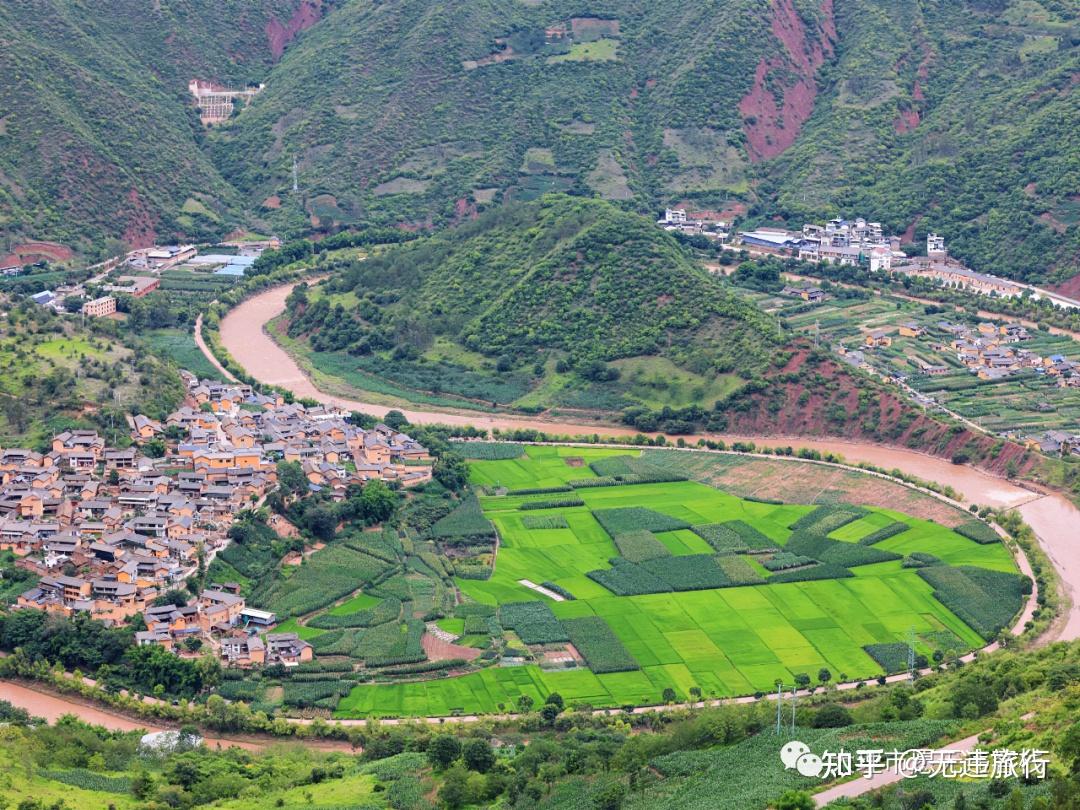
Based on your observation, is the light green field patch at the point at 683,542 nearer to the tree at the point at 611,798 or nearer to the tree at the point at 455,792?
the tree at the point at 455,792

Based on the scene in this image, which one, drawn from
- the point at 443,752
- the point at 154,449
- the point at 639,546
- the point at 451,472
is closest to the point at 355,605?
the point at 639,546

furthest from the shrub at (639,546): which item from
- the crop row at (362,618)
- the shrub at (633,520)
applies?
the crop row at (362,618)

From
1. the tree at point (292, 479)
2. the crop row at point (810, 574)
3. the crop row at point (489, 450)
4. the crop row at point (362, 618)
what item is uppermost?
the tree at point (292, 479)

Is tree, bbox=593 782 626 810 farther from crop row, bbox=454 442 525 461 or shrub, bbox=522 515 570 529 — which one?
crop row, bbox=454 442 525 461

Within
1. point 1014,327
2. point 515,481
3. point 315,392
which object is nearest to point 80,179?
point 315,392

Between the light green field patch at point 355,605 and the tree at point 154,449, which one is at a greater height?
the tree at point 154,449
